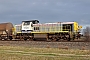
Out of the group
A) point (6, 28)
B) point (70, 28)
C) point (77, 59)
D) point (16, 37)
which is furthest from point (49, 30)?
point (77, 59)

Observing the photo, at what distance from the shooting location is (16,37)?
118 feet

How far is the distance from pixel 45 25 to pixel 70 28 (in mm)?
4514

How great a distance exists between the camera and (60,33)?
32.4 metres

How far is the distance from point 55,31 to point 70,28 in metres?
2.60

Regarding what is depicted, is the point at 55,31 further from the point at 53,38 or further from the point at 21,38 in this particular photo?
the point at 21,38

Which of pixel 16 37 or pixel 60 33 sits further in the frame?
pixel 16 37

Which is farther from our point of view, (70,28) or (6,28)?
(6,28)

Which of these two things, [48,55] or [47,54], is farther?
[47,54]

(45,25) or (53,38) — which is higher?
(45,25)

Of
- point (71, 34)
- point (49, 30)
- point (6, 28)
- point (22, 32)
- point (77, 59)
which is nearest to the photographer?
point (77, 59)

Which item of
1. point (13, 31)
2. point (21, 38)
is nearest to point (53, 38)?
point (21, 38)

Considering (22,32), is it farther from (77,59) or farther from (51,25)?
(77,59)

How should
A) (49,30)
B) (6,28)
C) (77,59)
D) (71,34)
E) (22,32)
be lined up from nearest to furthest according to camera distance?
(77,59)
(71,34)
(49,30)
(22,32)
(6,28)

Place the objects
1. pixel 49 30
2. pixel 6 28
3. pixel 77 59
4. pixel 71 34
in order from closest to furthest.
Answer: pixel 77 59, pixel 71 34, pixel 49 30, pixel 6 28
